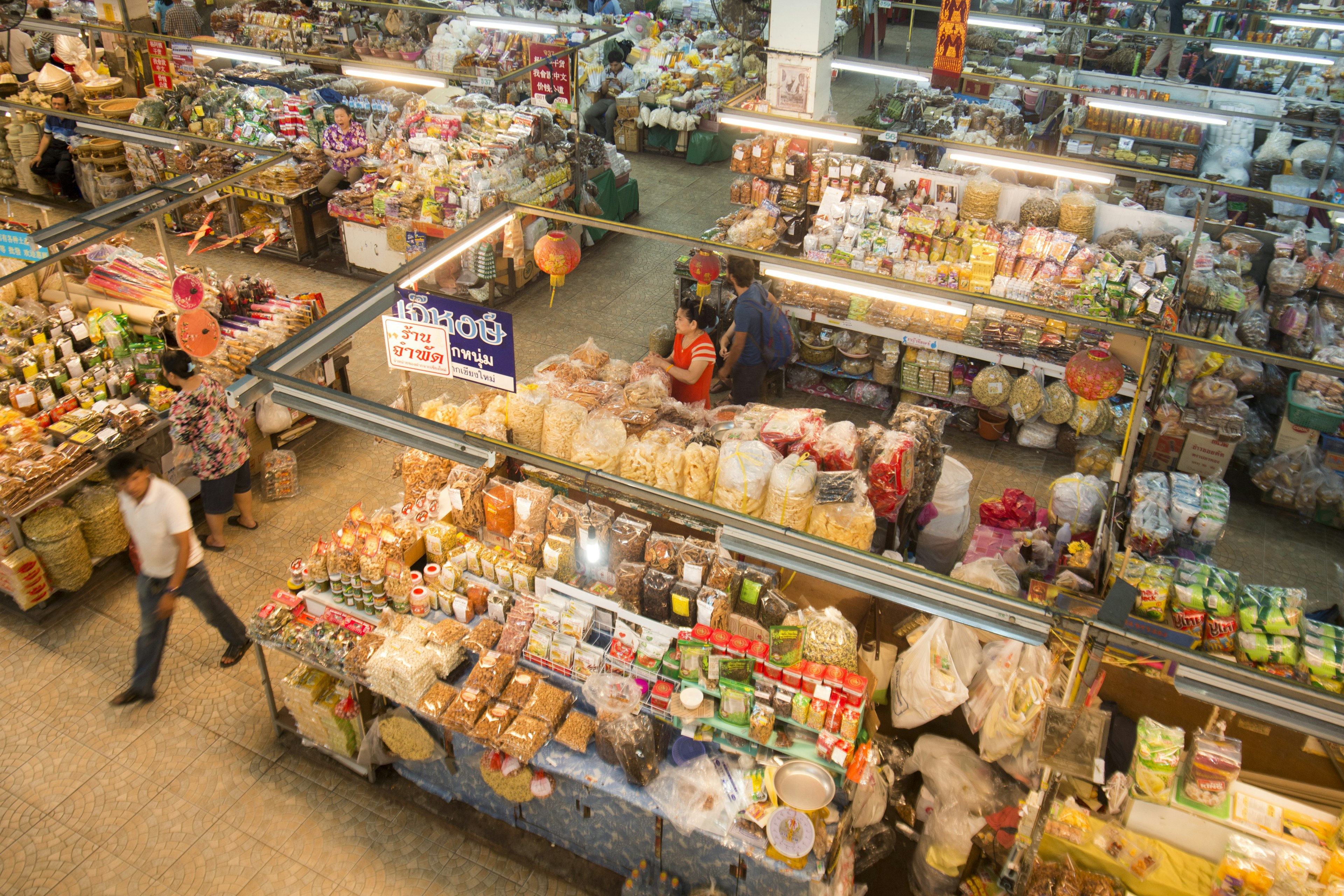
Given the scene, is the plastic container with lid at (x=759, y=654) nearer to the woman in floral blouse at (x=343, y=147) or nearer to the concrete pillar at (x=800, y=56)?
the concrete pillar at (x=800, y=56)

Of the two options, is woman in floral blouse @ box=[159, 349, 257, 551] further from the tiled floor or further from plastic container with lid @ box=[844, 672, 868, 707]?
plastic container with lid @ box=[844, 672, 868, 707]

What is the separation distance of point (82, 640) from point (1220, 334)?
9729mm

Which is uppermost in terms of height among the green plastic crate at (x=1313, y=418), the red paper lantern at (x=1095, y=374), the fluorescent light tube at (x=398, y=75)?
the fluorescent light tube at (x=398, y=75)

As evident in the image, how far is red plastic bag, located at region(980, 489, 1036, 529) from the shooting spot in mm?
5961

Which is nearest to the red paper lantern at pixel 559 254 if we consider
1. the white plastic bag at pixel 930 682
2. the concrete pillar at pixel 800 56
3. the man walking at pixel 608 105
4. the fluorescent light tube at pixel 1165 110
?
the white plastic bag at pixel 930 682

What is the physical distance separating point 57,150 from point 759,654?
12332mm

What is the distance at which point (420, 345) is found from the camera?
14.9 feet

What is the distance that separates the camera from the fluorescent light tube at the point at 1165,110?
8.82 meters

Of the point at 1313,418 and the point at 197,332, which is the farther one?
the point at 1313,418

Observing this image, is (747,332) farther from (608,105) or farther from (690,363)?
(608,105)

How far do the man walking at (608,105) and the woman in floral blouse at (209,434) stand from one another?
871cm

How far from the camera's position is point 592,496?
17.7ft

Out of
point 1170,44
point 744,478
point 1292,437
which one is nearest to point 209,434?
point 744,478

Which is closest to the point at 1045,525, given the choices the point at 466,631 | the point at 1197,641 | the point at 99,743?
the point at 1197,641
